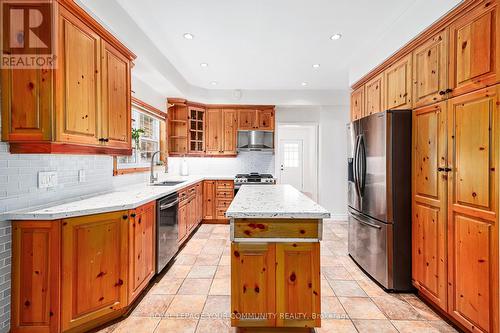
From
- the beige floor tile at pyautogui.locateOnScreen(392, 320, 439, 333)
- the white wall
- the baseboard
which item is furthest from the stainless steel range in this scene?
the beige floor tile at pyautogui.locateOnScreen(392, 320, 439, 333)

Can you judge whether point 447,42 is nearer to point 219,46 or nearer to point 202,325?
point 219,46

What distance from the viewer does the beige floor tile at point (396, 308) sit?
208 cm

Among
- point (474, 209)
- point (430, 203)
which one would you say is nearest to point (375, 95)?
point (430, 203)

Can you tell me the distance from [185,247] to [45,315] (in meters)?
2.06

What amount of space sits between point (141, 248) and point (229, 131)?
11.3 ft

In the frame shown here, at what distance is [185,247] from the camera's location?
12.2 feet

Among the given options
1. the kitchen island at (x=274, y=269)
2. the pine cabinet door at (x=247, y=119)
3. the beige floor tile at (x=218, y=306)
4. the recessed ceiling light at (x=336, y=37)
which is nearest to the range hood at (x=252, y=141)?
the pine cabinet door at (x=247, y=119)

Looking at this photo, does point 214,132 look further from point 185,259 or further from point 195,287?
point 195,287

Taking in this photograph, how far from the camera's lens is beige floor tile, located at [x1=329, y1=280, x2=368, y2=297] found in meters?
2.42

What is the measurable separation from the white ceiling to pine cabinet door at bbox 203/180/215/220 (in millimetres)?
1966

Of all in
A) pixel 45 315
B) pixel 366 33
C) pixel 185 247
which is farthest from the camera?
pixel 185 247

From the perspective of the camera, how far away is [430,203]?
2.15 metres

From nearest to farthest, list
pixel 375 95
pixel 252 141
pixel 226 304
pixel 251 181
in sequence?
pixel 226 304 < pixel 375 95 < pixel 251 181 < pixel 252 141

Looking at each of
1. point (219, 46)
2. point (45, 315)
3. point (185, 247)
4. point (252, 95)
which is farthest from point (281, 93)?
point (45, 315)
